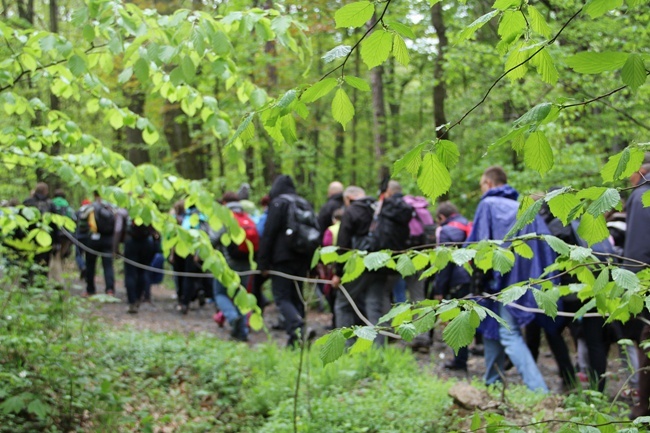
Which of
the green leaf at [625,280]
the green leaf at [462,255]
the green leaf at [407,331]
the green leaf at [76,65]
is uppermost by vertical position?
the green leaf at [76,65]

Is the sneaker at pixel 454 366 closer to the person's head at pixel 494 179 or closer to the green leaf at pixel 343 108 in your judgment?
the person's head at pixel 494 179

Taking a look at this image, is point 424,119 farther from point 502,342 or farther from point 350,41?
point 502,342

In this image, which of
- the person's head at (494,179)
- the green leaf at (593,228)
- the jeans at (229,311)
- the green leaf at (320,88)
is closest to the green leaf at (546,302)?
the green leaf at (593,228)

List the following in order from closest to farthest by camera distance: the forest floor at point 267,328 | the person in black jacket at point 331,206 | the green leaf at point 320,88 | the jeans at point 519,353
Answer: the green leaf at point 320,88 < the jeans at point 519,353 < the forest floor at point 267,328 < the person in black jacket at point 331,206

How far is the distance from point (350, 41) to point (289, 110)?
1343 centimetres

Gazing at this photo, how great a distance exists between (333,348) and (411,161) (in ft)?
2.12

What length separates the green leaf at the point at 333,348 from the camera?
2137mm

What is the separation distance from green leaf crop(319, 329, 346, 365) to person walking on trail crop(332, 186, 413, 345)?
5.52 meters

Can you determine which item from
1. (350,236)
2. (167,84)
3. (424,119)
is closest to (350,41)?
(424,119)

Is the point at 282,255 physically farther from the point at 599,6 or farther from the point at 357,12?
the point at 599,6

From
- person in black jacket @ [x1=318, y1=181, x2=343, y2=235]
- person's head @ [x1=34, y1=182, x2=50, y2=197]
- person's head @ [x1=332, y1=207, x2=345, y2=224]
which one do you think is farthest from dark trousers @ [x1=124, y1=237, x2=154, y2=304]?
person's head @ [x1=332, y1=207, x2=345, y2=224]

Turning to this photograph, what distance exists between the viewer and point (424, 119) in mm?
19750

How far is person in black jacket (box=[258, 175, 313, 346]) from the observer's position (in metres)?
8.06

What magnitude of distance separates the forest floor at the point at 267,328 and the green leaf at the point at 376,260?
13.1 ft
